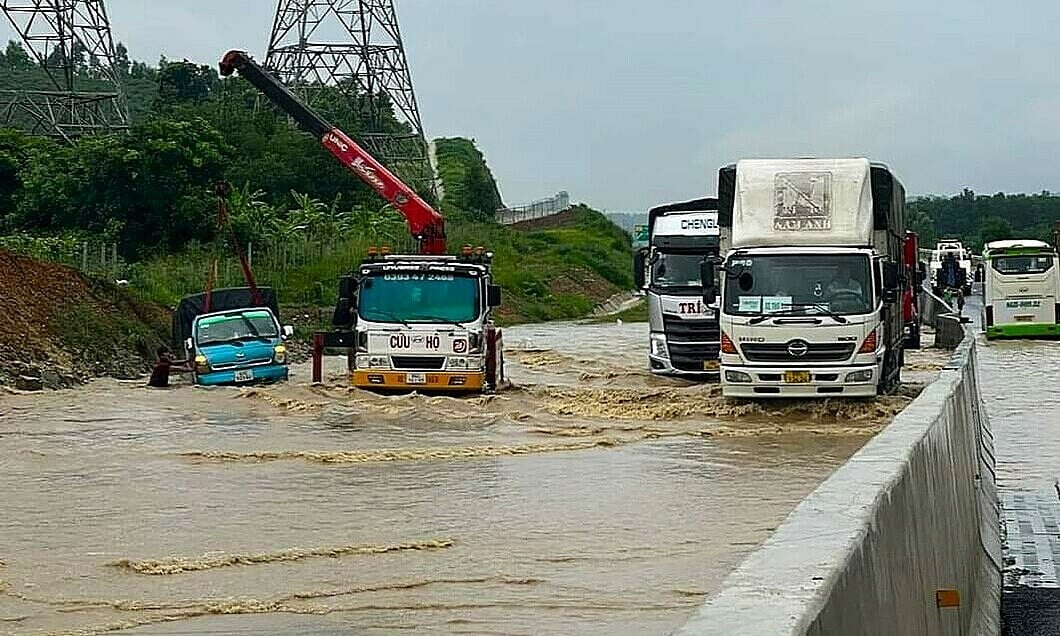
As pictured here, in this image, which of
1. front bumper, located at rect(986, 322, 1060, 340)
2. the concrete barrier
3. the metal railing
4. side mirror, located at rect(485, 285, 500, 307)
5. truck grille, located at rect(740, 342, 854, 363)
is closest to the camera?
the concrete barrier

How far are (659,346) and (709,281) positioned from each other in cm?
691

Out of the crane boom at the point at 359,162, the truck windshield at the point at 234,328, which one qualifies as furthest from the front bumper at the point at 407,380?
the crane boom at the point at 359,162

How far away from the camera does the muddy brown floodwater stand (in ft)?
31.1

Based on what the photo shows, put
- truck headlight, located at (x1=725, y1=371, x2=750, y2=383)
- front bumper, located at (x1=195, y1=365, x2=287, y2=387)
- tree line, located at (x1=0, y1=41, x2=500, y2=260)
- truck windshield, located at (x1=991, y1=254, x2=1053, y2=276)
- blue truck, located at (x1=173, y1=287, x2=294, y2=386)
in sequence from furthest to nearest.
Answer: tree line, located at (x1=0, y1=41, x2=500, y2=260)
truck windshield, located at (x1=991, y1=254, x2=1053, y2=276)
blue truck, located at (x1=173, y1=287, x2=294, y2=386)
front bumper, located at (x1=195, y1=365, x2=287, y2=387)
truck headlight, located at (x1=725, y1=371, x2=750, y2=383)

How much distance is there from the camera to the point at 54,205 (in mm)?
48531

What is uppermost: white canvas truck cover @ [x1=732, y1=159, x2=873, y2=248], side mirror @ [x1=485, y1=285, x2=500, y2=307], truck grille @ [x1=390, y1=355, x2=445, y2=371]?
white canvas truck cover @ [x1=732, y1=159, x2=873, y2=248]

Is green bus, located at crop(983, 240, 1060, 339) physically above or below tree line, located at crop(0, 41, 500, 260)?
below

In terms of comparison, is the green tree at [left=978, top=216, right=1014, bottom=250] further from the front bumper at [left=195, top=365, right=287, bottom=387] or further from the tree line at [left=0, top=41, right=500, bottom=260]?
the front bumper at [left=195, top=365, right=287, bottom=387]

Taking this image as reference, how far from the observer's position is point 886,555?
555 centimetres

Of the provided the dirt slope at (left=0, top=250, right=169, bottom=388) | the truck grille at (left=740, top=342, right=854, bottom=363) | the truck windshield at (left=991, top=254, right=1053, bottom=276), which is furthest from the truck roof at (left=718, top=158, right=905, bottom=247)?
the truck windshield at (left=991, top=254, right=1053, bottom=276)

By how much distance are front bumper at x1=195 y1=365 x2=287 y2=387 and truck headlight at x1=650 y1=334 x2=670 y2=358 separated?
21.4 feet

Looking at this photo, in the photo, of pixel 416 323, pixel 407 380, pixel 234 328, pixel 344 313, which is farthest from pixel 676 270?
pixel 234 328

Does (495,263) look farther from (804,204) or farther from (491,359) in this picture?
(804,204)

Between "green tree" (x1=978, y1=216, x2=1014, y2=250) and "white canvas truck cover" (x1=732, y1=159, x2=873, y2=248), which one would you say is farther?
"green tree" (x1=978, y1=216, x2=1014, y2=250)
